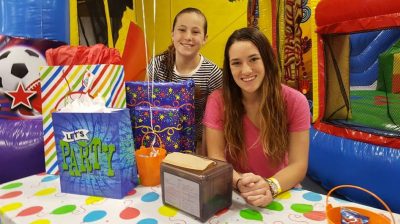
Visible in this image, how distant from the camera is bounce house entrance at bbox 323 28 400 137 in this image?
2.12m

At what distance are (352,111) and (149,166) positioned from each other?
186 cm

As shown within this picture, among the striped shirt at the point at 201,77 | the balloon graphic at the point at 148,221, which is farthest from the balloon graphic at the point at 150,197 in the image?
the striped shirt at the point at 201,77

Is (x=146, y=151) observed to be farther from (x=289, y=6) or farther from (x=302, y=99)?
(x=289, y=6)

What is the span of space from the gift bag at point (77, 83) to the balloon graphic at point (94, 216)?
12.3 inches

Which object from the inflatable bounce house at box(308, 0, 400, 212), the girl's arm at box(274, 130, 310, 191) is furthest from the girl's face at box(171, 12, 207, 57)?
the inflatable bounce house at box(308, 0, 400, 212)

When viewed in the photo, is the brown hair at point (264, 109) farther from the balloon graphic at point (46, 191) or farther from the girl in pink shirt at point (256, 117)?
the balloon graphic at point (46, 191)

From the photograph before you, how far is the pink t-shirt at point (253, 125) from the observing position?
1.03 metres

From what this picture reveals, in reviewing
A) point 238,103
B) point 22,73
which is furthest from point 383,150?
point 22,73

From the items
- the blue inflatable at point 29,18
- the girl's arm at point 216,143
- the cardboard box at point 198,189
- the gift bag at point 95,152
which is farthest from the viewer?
the blue inflatable at point 29,18

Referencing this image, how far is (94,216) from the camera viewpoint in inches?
29.5

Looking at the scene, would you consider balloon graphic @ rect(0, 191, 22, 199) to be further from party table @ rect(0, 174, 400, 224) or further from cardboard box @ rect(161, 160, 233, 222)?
cardboard box @ rect(161, 160, 233, 222)

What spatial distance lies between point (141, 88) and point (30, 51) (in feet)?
2.64

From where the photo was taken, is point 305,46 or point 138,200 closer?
point 138,200

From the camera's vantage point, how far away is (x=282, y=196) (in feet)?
2.80
